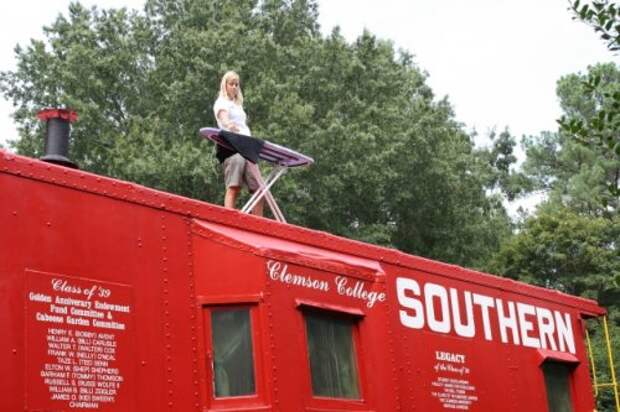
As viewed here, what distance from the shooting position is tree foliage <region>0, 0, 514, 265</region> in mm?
30828

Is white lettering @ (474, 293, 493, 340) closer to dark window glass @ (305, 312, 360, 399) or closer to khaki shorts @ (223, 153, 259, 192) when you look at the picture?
dark window glass @ (305, 312, 360, 399)

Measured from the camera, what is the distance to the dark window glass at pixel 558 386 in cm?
988

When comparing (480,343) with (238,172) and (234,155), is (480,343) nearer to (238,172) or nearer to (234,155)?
(238,172)

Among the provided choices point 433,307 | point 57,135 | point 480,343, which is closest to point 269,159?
point 433,307

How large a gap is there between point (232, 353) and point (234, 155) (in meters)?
2.57

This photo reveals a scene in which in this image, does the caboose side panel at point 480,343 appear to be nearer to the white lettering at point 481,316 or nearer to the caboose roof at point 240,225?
the white lettering at point 481,316

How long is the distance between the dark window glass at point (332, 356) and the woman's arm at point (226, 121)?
2467mm

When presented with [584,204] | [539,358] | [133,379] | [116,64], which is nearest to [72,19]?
[116,64]

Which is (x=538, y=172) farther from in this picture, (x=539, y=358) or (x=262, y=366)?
(x=262, y=366)

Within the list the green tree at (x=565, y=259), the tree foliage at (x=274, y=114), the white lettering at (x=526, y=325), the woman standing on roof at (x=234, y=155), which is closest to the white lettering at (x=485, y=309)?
the white lettering at (x=526, y=325)

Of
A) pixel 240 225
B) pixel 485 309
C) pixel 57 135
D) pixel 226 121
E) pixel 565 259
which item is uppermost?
pixel 565 259

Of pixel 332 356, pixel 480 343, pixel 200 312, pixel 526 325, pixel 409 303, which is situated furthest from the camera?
pixel 526 325

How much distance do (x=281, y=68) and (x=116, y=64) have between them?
5974mm

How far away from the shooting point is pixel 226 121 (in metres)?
9.03
